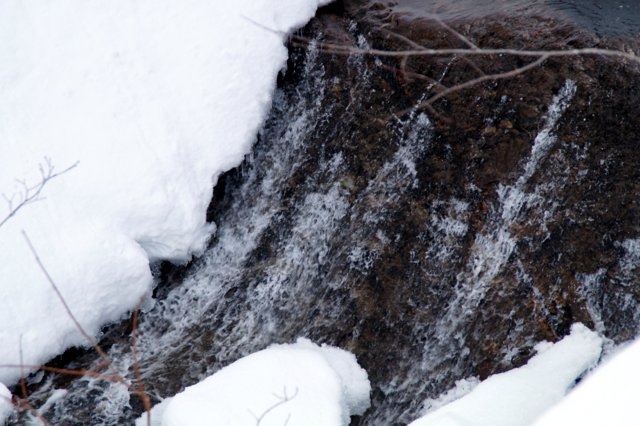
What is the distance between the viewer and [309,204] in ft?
14.4

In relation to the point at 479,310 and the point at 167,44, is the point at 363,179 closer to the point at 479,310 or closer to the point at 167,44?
the point at 479,310

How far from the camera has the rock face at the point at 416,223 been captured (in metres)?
3.95

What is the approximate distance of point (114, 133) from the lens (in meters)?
4.29

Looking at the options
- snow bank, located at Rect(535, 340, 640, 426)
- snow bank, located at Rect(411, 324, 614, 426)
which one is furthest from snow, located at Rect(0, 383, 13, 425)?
snow bank, located at Rect(535, 340, 640, 426)

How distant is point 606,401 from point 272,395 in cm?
224

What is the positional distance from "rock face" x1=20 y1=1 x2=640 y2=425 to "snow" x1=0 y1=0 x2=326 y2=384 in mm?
255

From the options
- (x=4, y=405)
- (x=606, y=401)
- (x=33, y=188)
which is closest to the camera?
(x=606, y=401)

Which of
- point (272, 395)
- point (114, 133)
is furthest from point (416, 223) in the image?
point (114, 133)

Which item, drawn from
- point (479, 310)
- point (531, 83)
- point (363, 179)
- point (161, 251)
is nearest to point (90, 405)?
point (161, 251)

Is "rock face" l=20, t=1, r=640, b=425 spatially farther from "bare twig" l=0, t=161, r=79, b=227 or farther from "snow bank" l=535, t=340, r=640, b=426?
"snow bank" l=535, t=340, r=640, b=426

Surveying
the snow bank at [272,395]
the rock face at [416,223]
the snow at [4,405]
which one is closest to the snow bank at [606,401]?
the snow bank at [272,395]

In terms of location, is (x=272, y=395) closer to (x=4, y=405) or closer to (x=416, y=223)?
(x=416, y=223)

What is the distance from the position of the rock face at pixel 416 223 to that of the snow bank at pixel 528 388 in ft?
0.42

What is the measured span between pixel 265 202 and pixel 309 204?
0.33 meters
